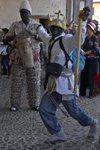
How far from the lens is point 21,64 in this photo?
15.9 feet

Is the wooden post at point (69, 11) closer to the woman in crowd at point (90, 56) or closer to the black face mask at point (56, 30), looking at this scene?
the woman in crowd at point (90, 56)

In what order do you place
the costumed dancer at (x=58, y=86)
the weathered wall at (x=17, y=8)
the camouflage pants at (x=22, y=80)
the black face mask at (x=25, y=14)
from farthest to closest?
the weathered wall at (x=17, y=8), the camouflage pants at (x=22, y=80), the black face mask at (x=25, y=14), the costumed dancer at (x=58, y=86)

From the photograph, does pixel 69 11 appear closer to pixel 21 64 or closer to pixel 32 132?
pixel 21 64

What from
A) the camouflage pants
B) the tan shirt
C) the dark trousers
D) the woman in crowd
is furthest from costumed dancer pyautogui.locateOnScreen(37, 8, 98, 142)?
the dark trousers

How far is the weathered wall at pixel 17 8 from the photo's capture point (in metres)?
17.8

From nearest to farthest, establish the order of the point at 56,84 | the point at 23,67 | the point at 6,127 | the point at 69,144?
the point at 56,84 < the point at 69,144 < the point at 6,127 < the point at 23,67

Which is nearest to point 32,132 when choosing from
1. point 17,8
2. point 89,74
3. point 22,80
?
point 22,80

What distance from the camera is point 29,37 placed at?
473 centimetres

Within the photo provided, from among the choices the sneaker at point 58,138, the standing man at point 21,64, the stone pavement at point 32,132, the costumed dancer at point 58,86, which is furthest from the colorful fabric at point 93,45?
the sneaker at point 58,138

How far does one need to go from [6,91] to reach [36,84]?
2.19 meters

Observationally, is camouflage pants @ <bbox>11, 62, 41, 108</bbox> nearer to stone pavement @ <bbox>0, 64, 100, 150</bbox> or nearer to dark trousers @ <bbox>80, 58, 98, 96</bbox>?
stone pavement @ <bbox>0, 64, 100, 150</bbox>

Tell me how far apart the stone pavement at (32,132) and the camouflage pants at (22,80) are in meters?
0.25

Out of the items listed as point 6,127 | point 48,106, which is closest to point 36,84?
point 6,127

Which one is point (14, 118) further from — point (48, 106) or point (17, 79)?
point (48, 106)
